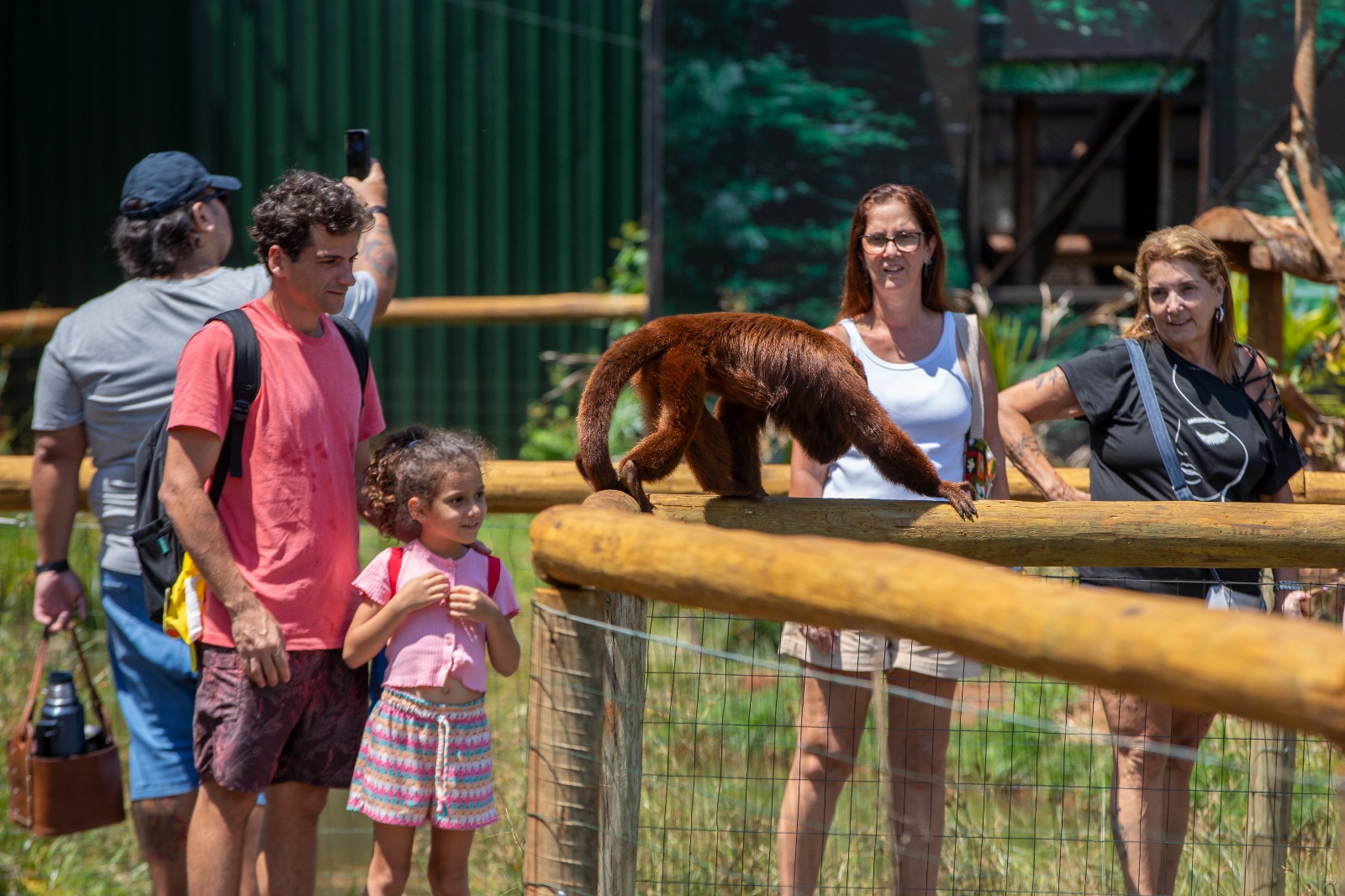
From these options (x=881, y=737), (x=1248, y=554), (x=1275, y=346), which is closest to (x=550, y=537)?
(x=881, y=737)

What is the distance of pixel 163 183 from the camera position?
115 inches

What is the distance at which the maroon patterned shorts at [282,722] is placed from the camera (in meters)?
2.53

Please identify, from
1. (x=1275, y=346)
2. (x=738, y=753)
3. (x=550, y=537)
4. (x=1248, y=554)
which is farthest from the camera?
(x=738, y=753)

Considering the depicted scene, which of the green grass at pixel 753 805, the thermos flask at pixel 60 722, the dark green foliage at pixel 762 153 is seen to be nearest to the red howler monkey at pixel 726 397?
the green grass at pixel 753 805

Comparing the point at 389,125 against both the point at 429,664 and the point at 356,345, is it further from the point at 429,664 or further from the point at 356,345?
the point at 429,664

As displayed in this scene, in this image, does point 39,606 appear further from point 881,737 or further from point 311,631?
point 881,737

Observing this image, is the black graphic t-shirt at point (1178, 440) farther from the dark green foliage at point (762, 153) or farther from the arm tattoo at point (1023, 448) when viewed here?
the dark green foliage at point (762, 153)

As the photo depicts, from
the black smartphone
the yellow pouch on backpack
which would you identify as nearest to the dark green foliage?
the black smartphone

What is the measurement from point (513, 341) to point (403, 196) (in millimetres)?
1168

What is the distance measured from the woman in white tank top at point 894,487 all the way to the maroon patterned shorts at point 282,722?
3.17ft

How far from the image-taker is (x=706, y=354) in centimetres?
258

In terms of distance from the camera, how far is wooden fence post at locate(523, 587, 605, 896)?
216cm

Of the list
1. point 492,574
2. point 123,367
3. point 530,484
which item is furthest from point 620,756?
point 123,367

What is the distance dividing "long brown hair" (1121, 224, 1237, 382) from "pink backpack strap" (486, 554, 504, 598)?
63.3 inches
